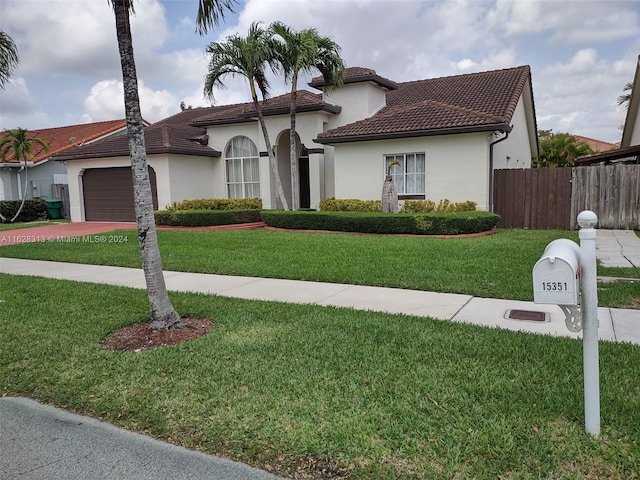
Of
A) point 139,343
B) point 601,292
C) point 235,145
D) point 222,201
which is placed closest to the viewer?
point 139,343

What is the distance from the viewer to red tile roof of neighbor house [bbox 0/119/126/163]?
2949 cm

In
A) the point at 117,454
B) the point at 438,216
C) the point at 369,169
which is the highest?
the point at 369,169

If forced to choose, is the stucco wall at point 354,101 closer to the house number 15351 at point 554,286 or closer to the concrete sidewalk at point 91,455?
the house number 15351 at point 554,286

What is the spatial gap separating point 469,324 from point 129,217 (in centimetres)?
1952

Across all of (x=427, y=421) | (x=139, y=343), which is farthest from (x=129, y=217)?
(x=427, y=421)

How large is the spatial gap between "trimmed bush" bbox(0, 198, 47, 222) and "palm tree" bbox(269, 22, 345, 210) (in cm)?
1599

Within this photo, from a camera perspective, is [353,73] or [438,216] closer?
[438,216]

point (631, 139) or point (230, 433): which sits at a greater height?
point (631, 139)

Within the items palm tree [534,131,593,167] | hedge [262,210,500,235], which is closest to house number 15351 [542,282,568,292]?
hedge [262,210,500,235]

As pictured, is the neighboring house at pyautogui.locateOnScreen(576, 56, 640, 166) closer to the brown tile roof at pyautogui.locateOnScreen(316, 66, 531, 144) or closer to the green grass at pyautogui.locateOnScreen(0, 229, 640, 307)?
the brown tile roof at pyautogui.locateOnScreen(316, 66, 531, 144)

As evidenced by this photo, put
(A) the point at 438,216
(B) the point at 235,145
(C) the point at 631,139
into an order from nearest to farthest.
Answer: (A) the point at 438,216
(B) the point at 235,145
(C) the point at 631,139

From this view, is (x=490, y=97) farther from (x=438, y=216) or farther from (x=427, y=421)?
(x=427, y=421)

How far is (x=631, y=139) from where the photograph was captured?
83.8 feet

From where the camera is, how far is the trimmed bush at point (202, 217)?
1753 centimetres
